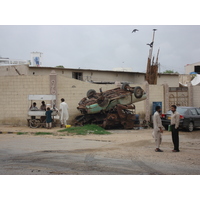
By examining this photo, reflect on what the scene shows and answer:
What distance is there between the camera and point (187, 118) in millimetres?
18109

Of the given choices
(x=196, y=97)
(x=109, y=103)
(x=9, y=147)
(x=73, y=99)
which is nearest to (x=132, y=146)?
(x=9, y=147)

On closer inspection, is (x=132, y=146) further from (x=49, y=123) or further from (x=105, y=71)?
(x=105, y=71)

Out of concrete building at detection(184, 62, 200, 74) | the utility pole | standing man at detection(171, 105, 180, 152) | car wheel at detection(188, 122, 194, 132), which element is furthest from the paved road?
concrete building at detection(184, 62, 200, 74)

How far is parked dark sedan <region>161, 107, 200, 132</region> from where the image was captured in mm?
17984

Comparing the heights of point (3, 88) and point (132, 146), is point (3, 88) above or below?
above

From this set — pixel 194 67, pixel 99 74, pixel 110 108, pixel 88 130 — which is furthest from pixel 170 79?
pixel 194 67

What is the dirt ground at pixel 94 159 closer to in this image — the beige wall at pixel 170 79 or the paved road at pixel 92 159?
the paved road at pixel 92 159

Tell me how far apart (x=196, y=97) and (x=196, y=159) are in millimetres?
17181

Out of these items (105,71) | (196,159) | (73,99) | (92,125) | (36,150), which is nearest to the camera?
(196,159)

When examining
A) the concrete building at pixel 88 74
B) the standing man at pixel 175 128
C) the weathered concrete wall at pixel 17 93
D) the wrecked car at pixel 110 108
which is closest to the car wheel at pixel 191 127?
the wrecked car at pixel 110 108

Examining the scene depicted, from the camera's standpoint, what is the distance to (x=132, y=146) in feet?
40.7

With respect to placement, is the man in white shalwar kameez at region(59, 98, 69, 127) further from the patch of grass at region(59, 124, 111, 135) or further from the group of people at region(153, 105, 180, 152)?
the group of people at region(153, 105, 180, 152)

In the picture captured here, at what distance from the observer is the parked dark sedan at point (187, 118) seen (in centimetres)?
1798

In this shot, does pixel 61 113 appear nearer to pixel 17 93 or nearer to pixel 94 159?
pixel 17 93
